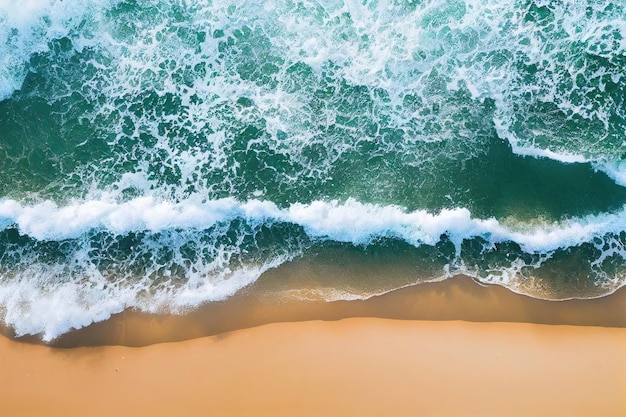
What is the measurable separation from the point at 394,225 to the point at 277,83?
419cm

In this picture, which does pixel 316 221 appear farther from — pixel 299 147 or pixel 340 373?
pixel 340 373

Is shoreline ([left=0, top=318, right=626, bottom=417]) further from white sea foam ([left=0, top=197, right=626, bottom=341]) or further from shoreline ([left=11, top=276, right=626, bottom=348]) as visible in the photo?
white sea foam ([left=0, top=197, right=626, bottom=341])

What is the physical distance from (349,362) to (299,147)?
4.63m

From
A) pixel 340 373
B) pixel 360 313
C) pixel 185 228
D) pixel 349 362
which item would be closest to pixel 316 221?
pixel 360 313

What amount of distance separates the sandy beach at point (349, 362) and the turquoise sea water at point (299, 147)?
0.49m

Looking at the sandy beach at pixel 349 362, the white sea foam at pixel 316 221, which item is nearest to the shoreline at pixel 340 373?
the sandy beach at pixel 349 362

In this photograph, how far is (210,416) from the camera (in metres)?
8.62

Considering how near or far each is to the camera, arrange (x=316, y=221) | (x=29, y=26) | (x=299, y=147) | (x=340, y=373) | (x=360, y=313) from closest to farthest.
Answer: (x=340, y=373)
(x=360, y=313)
(x=316, y=221)
(x=299, y=147)
(x=29, y=26)

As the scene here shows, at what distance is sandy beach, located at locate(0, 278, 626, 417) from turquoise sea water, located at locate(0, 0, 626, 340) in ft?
1.61

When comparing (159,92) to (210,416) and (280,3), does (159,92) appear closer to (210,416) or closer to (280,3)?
(280,3)

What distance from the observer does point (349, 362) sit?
889 centimetres

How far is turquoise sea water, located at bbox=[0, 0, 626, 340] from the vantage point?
981 cm

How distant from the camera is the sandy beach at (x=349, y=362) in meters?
8.66

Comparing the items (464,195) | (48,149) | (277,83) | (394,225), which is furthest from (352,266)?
(48,149)
